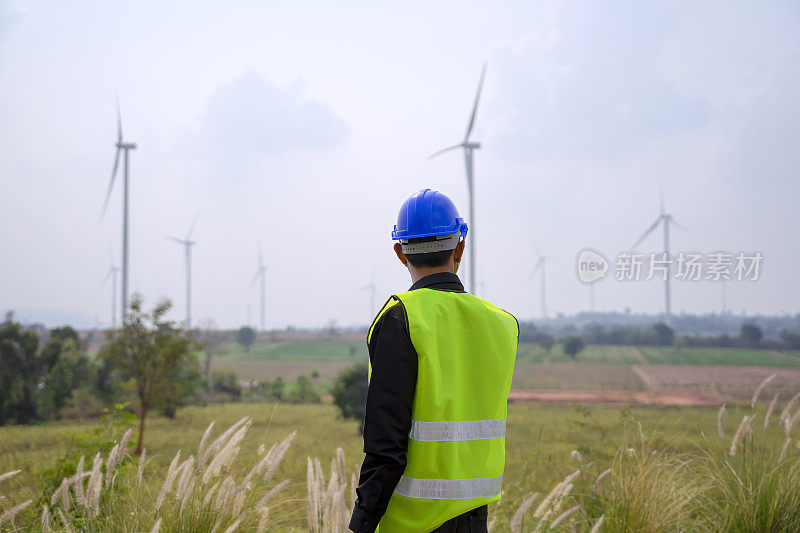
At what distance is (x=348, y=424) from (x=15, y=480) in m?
19.1

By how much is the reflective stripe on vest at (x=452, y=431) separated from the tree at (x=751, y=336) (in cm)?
7667

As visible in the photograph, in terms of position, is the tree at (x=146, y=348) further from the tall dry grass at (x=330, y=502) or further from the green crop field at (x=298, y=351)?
the green crop field at (x=298, y=351)

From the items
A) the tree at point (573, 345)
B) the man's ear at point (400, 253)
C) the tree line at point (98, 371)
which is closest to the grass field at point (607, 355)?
the tree at point (573, 345)

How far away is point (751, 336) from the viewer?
67.6 metres

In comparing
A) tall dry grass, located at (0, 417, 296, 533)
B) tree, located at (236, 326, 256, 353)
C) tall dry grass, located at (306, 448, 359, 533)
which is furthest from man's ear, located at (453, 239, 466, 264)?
tree, located at (236, 326, 256, 353)

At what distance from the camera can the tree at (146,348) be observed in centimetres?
1848

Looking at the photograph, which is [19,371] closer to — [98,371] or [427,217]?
[98,371]

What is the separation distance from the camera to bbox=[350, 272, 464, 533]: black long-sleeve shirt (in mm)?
2506

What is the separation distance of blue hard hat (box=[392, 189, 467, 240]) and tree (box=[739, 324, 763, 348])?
3023 inches

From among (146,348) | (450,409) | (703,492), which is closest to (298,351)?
(146,348)

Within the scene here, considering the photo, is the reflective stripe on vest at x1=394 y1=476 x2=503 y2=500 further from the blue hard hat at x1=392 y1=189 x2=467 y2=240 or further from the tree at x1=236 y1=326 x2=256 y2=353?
the tree at x1=236 y1=326 x2=256 y2=353

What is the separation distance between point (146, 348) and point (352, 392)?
9400 millimetres

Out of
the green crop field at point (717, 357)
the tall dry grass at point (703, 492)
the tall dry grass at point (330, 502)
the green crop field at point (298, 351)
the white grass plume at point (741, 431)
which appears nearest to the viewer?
the tall dry grass at point (330, 502)

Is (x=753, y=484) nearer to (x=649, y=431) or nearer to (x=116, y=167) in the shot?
(x=649, y=431)
